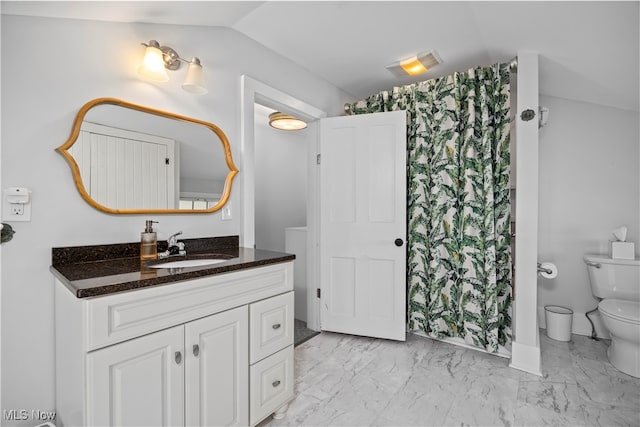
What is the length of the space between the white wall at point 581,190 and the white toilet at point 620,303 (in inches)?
9.4

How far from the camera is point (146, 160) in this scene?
1678 millimetres

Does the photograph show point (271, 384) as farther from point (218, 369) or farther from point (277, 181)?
point (277, 181)

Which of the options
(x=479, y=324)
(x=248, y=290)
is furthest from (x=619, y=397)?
(x=248, y=290)

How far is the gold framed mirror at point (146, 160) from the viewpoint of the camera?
4.82ft

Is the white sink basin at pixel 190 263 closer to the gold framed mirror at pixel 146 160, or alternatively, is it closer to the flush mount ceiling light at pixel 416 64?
the gold framed mirror at pixel 146 160

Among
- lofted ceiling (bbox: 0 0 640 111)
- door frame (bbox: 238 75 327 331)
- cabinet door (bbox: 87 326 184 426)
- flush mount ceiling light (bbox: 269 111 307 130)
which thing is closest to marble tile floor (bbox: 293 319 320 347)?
door frame (bbox: 238 75 327 331)

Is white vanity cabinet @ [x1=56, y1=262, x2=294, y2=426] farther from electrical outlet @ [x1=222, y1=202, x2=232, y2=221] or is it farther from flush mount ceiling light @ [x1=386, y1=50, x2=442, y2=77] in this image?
flush mount ceiling light @ [x1=386, y1=50, x2=442, y2=77]

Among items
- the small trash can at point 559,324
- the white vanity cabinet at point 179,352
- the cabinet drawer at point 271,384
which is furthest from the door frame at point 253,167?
the small trash can at point 559,324

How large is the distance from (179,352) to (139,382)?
151 millimetres

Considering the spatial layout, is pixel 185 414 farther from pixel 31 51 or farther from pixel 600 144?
pixel 600 144

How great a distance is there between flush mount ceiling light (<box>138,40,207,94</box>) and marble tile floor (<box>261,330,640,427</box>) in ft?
6.12

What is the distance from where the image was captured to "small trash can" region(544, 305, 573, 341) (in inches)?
102

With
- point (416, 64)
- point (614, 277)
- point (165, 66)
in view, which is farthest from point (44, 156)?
point (614, 277)

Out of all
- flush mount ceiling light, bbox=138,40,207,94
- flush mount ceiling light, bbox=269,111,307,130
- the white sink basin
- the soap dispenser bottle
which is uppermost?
flush mount ceiling light, bbox=269,111,307,130
